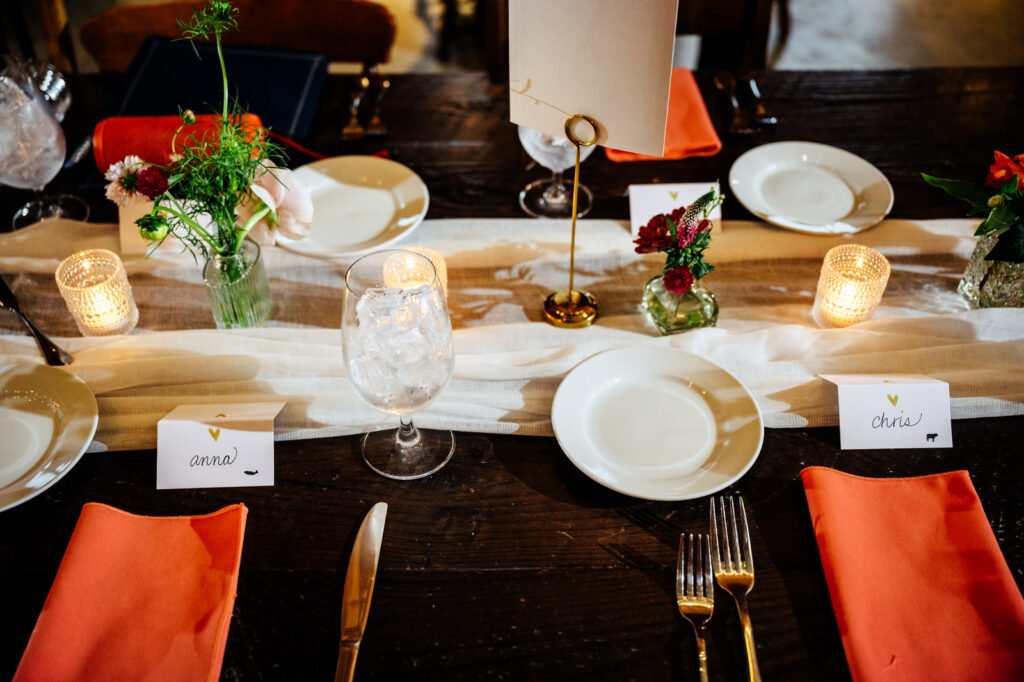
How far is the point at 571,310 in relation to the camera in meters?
1.25

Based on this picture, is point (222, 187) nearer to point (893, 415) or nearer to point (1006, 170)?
point (893, 415)

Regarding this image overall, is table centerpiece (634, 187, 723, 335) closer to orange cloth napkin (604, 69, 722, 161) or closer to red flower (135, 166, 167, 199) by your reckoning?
orange cloth napkin (604, 69, 722, 161)

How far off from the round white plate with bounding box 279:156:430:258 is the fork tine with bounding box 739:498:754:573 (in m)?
0.76

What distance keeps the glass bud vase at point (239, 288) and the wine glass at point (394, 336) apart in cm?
30

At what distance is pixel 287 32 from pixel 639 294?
1291 mm

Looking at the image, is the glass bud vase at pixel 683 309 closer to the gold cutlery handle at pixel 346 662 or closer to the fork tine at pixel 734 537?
the fork tine at pixel 734 537

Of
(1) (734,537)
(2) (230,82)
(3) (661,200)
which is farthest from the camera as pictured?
(2) (230,82)

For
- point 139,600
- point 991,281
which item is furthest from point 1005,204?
point 139,600

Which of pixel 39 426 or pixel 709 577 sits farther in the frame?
pixel 39 426

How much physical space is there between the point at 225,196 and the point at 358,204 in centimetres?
42

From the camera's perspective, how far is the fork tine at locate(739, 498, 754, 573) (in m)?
0.90

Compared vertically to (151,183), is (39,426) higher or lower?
lower

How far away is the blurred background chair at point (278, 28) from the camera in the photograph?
1.91m

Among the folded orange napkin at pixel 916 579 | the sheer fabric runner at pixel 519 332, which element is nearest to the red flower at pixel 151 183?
the sheer fabric runner at pixel 519 332
